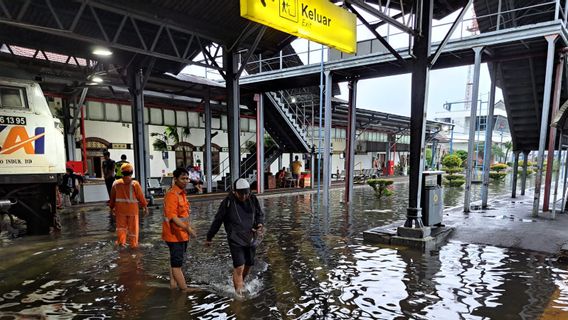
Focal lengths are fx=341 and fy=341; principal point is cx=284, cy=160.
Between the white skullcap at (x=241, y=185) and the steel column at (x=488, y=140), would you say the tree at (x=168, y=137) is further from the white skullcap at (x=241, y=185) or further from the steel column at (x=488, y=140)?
the white skullcap at (x=241, y=185)

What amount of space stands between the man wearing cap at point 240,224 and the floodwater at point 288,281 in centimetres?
45

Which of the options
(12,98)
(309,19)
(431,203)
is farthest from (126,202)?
(431,203)

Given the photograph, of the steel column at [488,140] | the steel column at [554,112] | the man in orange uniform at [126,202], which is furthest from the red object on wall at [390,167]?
the man in orange uniform at [126,202]

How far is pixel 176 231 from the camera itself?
15.4ft

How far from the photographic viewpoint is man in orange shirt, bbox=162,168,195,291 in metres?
4.68

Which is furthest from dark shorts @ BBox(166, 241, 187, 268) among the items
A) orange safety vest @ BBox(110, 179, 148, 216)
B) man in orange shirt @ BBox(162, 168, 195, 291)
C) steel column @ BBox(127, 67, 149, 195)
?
steel column @ BBox(127, 67, 149, 195)

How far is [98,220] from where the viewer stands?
1020 cm

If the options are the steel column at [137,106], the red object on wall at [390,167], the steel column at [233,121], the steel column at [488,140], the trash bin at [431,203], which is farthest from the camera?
the red object on wall at [390,167]

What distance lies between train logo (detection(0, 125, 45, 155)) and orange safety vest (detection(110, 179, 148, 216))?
2.05 metres

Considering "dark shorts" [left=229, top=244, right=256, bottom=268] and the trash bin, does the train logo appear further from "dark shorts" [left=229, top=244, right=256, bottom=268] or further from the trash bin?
the trash bin

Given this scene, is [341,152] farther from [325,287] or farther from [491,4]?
[325,287]

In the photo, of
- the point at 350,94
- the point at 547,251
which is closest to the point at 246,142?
the point at 350,94

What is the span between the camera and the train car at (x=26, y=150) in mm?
6969

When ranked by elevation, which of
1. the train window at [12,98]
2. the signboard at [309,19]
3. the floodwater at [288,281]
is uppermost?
the signboard at [309,19]
